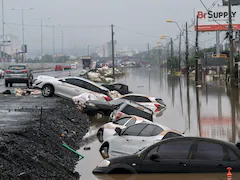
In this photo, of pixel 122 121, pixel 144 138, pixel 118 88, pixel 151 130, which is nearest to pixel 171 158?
pixel 144 138

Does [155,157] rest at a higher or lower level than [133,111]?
higher

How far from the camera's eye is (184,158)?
37.7 feet

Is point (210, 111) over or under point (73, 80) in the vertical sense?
under

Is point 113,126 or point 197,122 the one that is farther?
point 197,122

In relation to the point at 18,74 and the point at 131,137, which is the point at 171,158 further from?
the point at 18,74

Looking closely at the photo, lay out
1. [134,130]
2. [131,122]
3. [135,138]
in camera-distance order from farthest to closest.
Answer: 1. [131,122]
2. [134,130]
3. [135,138]

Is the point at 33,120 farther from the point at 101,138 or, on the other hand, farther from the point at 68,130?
the point at 101,138

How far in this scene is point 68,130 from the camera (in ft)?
67.5

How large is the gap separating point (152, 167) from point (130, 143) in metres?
3.28

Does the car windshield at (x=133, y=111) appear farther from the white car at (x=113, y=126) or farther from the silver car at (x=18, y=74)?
the silver car at (x=18, y=74)

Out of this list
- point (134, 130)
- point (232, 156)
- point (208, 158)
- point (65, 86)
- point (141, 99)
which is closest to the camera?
point (232, 156)

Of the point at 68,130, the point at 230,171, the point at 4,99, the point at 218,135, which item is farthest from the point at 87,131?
the point at 230,171

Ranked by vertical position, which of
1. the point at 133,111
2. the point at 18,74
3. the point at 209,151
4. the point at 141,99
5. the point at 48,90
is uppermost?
the point at 18,74

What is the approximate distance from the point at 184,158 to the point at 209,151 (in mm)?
568
